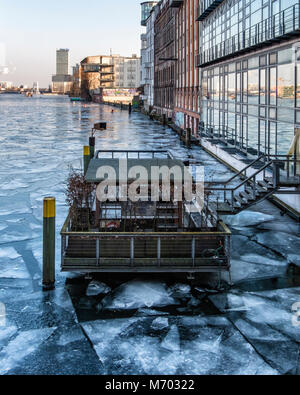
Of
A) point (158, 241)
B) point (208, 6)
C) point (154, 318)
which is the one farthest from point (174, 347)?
point (208, 6)

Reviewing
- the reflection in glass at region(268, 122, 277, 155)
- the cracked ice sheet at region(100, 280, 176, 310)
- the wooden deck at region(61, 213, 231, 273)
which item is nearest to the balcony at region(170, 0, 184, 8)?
the reflection in glass at region(268, 122, 277, 155)

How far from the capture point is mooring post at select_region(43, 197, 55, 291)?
11039mm

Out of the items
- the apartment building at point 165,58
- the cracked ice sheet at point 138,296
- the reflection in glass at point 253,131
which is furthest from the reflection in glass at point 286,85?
the apartment building at point 165,58

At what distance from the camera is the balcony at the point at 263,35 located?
20047 millimetres

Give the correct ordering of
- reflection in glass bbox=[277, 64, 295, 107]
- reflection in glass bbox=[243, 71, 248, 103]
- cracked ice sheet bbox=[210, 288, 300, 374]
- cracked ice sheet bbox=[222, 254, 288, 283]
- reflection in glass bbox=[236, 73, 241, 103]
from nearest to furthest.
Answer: cracked ice sheet bbox=[210, 288, 300, 374]
cracked ice sheet bbox=[222, 254, 288, 283]
reflection in glass bbox=[277, 64, 295, 107]
reflection in glass bbox=[243, 71, 248, 103]
reflection in glass bbox=[236, 73, 241, 103]

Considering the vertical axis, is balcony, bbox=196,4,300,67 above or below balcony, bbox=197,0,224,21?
below

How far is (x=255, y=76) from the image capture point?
88.6ft

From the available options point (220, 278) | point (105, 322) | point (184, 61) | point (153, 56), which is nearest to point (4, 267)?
point (105, 322)

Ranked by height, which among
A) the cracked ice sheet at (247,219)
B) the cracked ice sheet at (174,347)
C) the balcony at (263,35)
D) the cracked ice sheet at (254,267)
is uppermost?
the balcony at (263,35)

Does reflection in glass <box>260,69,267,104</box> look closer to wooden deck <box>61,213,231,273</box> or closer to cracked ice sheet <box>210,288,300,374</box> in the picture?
wooden deck <box>61,213,231,273</box>

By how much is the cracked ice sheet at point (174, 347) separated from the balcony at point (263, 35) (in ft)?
46.7

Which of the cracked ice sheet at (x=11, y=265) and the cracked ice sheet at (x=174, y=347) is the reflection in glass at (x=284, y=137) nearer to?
the cracked ice sheet at (x=11, y=265)

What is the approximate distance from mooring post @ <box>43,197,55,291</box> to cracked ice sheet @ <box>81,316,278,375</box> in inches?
87.2

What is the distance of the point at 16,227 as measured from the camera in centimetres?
1631
